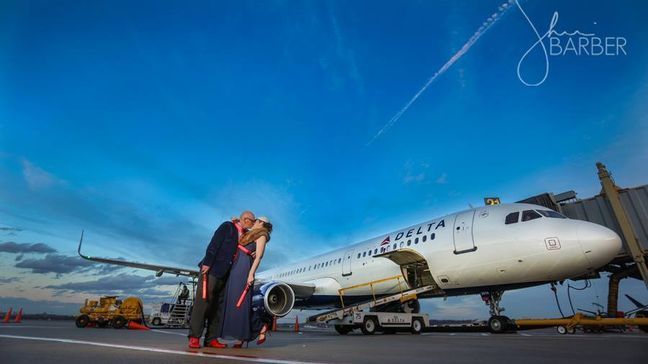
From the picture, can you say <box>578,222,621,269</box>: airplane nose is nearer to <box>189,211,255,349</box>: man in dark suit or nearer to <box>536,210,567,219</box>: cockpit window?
<box>536,210,567,219</box>: cockpit window

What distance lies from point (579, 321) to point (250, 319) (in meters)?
10.8

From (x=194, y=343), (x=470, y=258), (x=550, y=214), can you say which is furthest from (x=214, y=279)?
(x=550, y=214)

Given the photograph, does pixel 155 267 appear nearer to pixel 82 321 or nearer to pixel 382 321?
pixel 82 321

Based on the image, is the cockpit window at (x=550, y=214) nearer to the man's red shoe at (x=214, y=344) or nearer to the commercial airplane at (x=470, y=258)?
the commercial airplane at (x=470, y=258)

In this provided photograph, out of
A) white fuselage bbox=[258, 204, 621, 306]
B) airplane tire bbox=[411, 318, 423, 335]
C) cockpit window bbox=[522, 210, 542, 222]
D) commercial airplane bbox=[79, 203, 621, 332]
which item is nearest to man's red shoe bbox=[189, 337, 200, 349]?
commercial airplane bbox=[79, 203, 621, 332]

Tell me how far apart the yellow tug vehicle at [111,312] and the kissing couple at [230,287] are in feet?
40.3

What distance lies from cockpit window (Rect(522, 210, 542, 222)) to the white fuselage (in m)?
0.05

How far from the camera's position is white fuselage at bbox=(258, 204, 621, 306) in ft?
27.3

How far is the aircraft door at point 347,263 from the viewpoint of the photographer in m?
13.3

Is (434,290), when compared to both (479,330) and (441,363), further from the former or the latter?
(441,363)

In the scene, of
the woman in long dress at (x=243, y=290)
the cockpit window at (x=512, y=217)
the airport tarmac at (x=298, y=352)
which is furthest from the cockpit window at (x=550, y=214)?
the woman in long dress at (x=243, y=290)

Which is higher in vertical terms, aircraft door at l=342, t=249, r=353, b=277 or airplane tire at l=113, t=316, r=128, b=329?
aircraft door at l=342, t=249, r=353, b=277

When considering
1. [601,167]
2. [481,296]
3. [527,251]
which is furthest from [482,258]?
[601,167]

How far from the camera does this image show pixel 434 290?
433 inches
